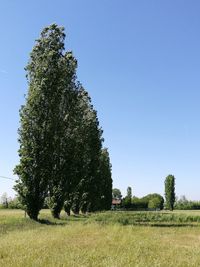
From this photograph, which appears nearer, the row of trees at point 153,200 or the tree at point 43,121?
the tree at point 43,121

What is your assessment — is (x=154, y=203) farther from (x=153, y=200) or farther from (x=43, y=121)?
(x=43, y=121)

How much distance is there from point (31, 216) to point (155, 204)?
121815 millimetres

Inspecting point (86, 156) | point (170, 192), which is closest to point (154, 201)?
point (170, 192)

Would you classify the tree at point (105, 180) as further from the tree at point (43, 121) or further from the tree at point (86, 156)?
the tree at point (43, 121)

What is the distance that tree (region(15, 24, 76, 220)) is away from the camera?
1444 inches

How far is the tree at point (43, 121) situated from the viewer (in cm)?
3669

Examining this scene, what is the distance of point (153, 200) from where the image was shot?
157m

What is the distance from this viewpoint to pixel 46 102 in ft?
125

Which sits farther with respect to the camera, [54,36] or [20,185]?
[54,36]

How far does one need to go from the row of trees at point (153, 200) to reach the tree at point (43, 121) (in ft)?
362

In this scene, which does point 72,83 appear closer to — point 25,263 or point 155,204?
point 25,263

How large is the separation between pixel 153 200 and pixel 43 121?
12390cm

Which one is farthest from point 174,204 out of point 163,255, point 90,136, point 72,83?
point 163,255

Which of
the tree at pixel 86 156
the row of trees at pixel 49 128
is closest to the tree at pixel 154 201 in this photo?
the tree at pixel 86 156
